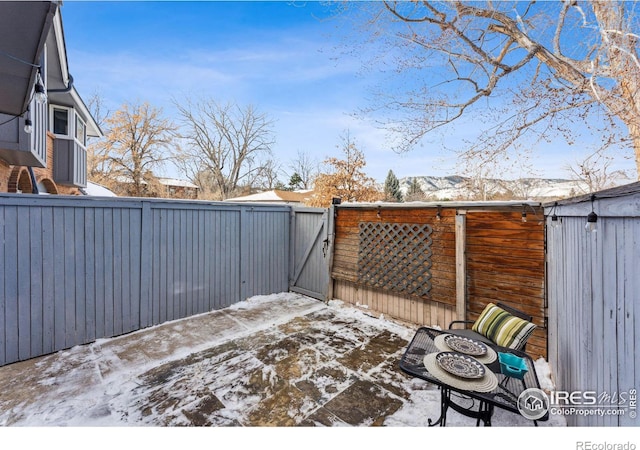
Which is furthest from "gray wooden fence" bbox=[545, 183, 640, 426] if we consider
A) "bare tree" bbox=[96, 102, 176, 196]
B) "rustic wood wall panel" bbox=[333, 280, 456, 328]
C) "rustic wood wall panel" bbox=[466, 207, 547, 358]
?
"bare tree" bbox=[96, 102, 176, 196]

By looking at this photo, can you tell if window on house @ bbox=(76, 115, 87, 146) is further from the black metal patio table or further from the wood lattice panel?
the black metal patio table

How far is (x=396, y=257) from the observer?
4211mm

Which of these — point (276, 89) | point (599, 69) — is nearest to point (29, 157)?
point (276, 89)

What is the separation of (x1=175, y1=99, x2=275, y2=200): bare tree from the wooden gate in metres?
13.5

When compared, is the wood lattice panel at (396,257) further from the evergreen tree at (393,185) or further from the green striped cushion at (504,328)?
the evergreen tree at (393,185)

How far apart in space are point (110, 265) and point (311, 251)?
3.10 m

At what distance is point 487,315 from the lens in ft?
8.85

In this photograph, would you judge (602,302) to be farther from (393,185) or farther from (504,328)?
(393,185)

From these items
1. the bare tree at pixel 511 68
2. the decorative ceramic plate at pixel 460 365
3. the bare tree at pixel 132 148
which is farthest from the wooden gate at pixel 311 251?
the bare tree at pixel 132 148

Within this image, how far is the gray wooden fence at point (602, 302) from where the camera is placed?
3.86 ft

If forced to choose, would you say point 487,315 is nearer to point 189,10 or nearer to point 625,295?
point 625,295

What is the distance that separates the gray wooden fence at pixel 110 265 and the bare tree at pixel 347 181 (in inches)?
263

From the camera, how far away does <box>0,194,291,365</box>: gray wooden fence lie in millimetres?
2965

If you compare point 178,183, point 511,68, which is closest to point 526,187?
point 511,68
